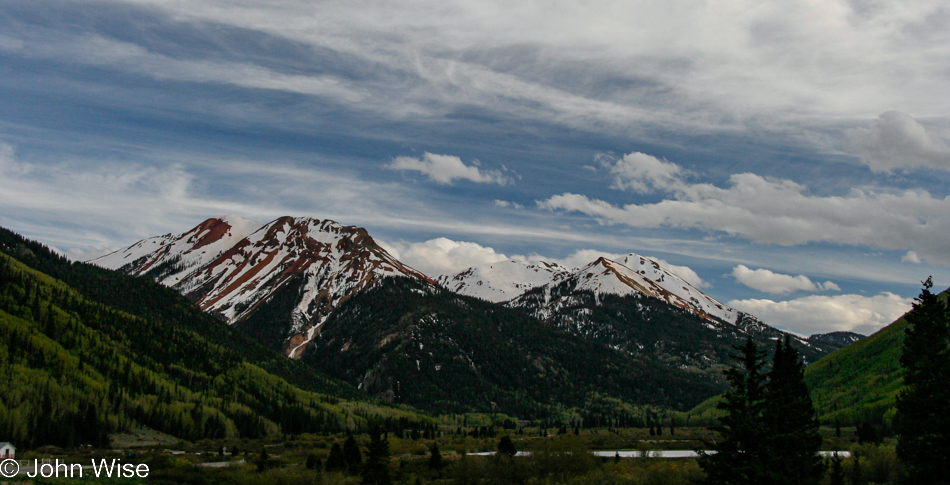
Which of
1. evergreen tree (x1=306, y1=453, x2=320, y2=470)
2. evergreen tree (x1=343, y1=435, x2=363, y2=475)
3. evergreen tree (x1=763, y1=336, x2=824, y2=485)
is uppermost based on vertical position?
evergreen tree (x1=763, y1=336, x2=824, y2=485)

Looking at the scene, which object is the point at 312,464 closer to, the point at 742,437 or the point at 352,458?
the point at 352,458

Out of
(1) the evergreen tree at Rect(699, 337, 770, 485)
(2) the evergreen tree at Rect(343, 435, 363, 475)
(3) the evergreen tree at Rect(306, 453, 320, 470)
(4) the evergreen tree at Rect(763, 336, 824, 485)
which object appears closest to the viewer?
(1) the evergreen tree at Rect(699, 337, 770, 485)

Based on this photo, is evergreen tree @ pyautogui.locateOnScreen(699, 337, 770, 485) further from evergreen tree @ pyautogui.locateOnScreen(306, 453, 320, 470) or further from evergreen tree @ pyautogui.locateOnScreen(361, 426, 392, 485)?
evergreen tree @ pyautogui.locateOnScreen(306, 453, 320, 470)

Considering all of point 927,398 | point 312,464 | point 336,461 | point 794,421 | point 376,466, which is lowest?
point 312,464

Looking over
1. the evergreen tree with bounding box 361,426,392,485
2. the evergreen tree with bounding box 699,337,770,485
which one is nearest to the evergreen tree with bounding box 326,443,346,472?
the evergreen tree with bounding box 361,426,392,485

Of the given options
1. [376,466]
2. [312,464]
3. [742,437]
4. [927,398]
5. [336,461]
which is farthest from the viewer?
[336,461]

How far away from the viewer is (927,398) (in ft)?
160

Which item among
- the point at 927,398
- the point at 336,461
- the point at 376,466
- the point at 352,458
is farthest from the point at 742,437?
the point at 336,461

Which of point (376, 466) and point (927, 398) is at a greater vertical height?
point (927, 398)

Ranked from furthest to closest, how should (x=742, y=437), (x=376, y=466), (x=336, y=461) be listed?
(x=336, y=461) → (x=376, y=466) → (x=742, y=437)

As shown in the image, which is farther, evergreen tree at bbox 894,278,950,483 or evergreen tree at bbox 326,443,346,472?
evergreen tree at bbox 326,443,346,472

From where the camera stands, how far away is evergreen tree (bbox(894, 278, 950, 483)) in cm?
4688

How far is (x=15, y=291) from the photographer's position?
7500 inches

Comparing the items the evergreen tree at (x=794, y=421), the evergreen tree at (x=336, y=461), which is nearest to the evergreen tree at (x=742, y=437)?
the evergreen tree at (x=794, y=421)
